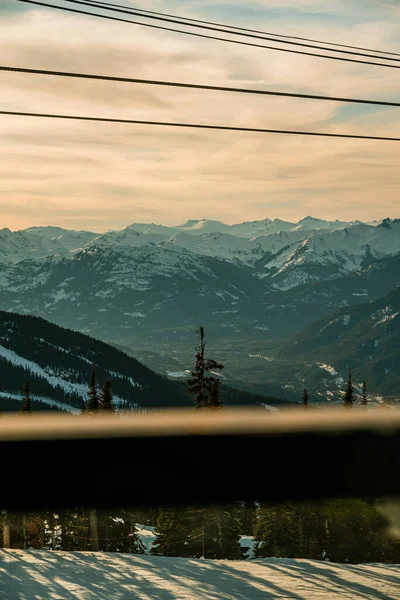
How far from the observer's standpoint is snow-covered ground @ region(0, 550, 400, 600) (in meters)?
6.25

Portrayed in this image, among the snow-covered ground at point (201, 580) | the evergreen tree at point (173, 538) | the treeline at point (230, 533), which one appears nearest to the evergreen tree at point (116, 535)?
the treeline at point (230, 533)

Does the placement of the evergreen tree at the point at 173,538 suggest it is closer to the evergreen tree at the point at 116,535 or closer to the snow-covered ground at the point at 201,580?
the evergreen tree at the point at 116,535

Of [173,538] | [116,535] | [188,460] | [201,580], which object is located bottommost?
[116,535]

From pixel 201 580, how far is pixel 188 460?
6.95 m

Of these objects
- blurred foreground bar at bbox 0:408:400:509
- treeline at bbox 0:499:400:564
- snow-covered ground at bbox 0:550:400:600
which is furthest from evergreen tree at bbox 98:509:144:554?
blurred foreground bar at bbox 0:408:400:509

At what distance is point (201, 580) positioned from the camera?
9.01 metres

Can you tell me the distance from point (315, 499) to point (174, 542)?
131 ft

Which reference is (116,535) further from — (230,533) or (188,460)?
(188,460)

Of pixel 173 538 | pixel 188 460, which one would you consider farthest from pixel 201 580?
pixel 173 538

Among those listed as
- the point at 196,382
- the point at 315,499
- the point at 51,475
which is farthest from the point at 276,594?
the point at 196,382

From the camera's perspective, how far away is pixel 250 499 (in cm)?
283

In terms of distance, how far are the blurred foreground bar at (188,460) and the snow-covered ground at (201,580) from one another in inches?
128

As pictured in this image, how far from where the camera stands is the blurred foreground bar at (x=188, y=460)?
2.70 m

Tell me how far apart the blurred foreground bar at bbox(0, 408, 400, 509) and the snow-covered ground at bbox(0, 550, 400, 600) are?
10.7 ft
